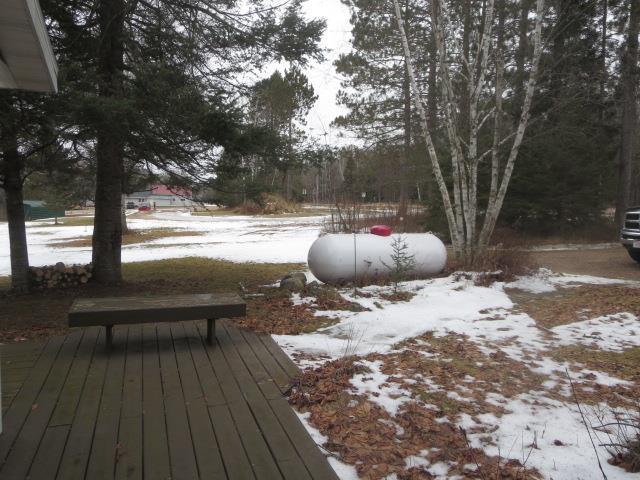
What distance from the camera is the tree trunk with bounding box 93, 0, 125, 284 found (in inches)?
243

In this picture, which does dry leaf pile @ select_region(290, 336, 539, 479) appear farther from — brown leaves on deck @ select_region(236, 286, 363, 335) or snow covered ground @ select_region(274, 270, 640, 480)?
brown leaves on deck @ select_region(236, 286, 363, 335)

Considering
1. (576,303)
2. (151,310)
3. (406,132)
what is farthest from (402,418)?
(406,132)

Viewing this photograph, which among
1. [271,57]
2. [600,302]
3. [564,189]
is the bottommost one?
[600,302]

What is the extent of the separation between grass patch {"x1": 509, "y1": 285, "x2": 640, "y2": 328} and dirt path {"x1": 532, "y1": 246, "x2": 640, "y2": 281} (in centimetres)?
193

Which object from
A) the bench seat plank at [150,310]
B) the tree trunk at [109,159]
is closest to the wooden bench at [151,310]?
the bench seat plank at [150,310]

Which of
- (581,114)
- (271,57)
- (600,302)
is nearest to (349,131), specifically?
(581,114)

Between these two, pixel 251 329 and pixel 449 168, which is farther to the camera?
pixel 449 168

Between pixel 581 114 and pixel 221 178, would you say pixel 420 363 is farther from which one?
pixel 581 114

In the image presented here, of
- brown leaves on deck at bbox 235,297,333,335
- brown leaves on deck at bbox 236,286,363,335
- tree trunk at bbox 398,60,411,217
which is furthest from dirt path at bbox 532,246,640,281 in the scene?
brown leaves on deck at bbox 235,297,333,335

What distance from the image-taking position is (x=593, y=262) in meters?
11.1

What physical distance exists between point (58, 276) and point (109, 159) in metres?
2.55

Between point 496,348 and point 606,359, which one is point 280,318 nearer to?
point 496,348

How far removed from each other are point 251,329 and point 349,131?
16.1 metres

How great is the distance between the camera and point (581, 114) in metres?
15.3
